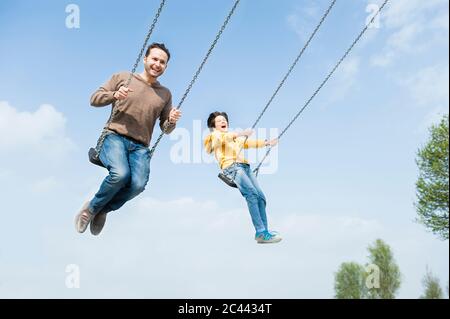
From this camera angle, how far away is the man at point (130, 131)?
5.33 metres

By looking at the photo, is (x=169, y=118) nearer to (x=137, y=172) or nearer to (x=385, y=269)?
(x=137, y=172)

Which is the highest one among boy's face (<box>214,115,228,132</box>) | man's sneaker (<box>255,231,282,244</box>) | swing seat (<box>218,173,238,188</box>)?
boy's face (<box>214,115,228,132</box>)

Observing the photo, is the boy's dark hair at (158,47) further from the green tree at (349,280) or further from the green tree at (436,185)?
the green tree at (349,280)

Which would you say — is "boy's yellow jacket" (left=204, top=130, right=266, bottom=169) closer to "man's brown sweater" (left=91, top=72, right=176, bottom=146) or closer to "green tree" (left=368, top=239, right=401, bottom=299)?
"man's brown sweater" (left=91, top=72, right=176, bottom=146)

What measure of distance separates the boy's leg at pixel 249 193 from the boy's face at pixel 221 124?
667 millimetres

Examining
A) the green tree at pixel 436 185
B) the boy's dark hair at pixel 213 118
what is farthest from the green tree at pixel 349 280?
the boy's dark hair at pixel 213 118

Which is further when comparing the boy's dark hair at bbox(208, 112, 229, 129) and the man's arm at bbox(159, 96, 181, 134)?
the boy's dark hair at bbox(208, 112, 229, 129)

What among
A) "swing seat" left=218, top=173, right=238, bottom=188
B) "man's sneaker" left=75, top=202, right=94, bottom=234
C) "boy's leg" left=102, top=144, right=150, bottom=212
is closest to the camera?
"boy's leg" left=102, top=144, right=150, bottom=212

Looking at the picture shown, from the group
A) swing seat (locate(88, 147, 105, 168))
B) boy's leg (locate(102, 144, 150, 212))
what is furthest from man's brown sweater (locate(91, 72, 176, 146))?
swing seat (locate(88, 147, 105, 168))

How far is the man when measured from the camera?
17.5ft
